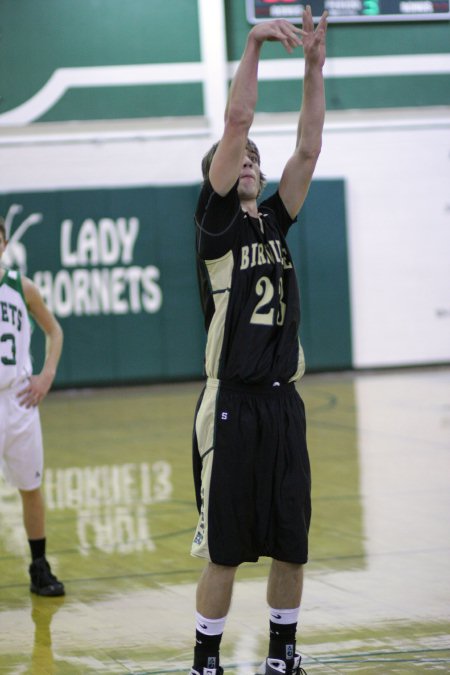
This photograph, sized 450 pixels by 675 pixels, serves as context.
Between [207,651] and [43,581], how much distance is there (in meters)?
1.75

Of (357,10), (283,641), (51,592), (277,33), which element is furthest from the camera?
(357,10)

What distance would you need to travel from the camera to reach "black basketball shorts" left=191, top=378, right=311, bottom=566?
139 inches

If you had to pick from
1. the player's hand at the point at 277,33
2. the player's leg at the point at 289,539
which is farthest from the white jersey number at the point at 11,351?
the player's hand at the point at 277,33

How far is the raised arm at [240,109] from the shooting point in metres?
3.40

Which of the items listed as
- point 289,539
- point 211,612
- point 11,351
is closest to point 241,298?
point 289,539

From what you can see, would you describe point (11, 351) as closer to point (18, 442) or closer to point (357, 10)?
point (18, 442)

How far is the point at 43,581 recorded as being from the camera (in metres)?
5.15

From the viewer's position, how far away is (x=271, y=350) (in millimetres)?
3631

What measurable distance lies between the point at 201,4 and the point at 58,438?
7.15 m

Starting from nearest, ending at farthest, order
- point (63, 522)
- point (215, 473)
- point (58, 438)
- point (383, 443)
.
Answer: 1. point (215, 473)
2. point (63, 522)
3. point (383, 443)
4. point (58, 438)

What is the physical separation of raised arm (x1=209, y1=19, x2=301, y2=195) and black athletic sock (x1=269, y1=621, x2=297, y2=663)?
1.42 m

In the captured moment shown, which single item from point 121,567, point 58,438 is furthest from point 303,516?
point 58,438

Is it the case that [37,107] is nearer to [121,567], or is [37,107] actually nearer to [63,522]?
[63,522]

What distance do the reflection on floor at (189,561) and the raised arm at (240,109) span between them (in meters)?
1.71
